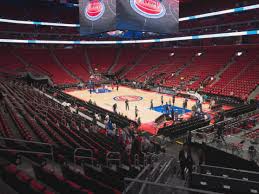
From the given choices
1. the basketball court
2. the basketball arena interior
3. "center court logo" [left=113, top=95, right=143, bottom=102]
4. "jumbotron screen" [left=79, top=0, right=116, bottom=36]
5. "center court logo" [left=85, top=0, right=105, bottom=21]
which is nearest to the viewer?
the basketball arena interior

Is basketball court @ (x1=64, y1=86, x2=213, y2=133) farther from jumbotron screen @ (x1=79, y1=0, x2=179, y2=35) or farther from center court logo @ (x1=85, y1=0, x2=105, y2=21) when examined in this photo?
center court logo @ (x1=85, y1=0, x2=105, y2=21)

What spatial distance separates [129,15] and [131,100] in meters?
11.7

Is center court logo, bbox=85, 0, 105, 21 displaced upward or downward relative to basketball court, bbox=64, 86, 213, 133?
upward

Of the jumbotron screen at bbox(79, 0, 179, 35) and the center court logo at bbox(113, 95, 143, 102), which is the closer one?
the jumbotron screen at bbox(79, 0, 179, 35)

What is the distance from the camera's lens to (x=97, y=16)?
2002 centimetres

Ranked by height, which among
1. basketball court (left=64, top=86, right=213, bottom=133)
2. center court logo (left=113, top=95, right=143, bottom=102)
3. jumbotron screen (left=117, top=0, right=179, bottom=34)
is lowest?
basketball court (left=64, top=86, right=213, bottom=133)

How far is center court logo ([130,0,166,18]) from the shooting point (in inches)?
732

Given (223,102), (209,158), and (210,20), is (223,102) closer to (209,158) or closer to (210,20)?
(209,158)

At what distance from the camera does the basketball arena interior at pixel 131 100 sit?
6016 millimetres

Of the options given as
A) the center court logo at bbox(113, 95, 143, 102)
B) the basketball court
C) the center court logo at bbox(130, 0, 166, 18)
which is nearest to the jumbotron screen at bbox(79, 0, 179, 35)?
the center court logo at bbox(130, 0, 166, 18)

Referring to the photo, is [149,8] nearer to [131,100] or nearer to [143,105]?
[143,105]

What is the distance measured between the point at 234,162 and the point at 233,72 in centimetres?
2095

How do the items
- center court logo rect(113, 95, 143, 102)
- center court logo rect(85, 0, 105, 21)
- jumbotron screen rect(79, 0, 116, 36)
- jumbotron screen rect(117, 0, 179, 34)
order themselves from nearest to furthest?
jumbotron screen rect(117, 0, 179, 34), jumbotron screen rect(79, 0, 116, 36), center court logo rect(85, 0, 105, 21), center court logo rect(113, 95, 143, 102)

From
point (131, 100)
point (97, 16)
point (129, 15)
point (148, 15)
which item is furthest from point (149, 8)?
point (131, 100)
